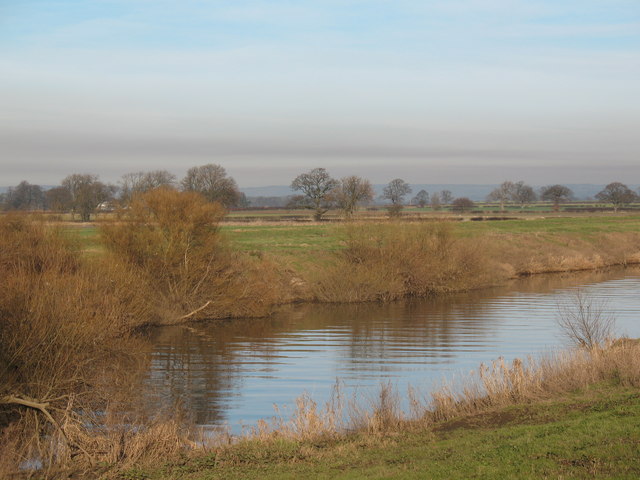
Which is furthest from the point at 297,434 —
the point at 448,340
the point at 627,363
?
the point at 448,340

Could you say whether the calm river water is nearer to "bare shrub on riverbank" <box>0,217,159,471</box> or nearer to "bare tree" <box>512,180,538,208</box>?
"bare shrub on riverbank" <box>0,217,159,471</box>

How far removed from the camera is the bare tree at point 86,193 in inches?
2618

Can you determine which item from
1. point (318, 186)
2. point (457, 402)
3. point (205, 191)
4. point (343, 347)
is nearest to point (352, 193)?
point (318, 186)

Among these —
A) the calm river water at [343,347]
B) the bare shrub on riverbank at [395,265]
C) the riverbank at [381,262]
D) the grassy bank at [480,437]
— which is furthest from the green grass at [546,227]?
the grassy bank at [480,437]

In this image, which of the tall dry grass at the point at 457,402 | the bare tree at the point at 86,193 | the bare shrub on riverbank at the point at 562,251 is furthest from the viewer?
the bare tree at the point at 86,193

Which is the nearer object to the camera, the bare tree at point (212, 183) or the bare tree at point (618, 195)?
the bare tree at point (212, 183)

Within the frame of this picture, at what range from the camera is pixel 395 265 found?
141ft

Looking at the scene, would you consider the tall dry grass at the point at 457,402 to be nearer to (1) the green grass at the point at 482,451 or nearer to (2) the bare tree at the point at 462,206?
(1) the green grass at the point at 482,451

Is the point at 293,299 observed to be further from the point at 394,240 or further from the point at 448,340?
the point at 448,340

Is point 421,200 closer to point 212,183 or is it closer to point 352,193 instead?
point 352,193

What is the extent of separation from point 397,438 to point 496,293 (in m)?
32.2

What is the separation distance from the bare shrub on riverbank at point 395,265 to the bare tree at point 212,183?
32244 mm

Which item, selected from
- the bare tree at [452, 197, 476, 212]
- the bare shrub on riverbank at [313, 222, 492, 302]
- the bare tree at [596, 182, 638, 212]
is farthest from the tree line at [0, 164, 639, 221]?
the bare tree at [596, 182, 638, 212]

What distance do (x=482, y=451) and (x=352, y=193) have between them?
73.4 meters
